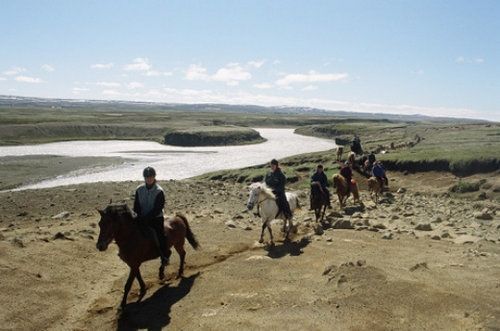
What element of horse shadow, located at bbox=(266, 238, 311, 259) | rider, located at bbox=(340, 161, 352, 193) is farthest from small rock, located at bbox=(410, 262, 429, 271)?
rider, located at bbox=(340, 161, 352, 193)

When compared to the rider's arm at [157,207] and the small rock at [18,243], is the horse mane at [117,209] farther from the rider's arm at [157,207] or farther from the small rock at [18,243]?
the small rock at [18,243]

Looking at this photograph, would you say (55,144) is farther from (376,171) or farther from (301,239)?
(301,239)

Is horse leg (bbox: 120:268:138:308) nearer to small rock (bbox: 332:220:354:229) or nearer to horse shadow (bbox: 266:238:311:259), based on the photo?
horse shadow (bbox: 266:238:311:259)

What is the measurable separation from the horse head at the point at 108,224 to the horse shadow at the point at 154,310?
164 centimetres

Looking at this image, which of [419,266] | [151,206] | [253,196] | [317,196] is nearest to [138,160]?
[317,196]

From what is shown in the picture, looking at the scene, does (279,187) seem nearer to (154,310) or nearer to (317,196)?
(317,196)

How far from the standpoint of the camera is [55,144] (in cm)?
8306

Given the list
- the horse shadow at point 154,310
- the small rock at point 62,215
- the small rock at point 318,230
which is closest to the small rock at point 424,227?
the small rock at point 318,230

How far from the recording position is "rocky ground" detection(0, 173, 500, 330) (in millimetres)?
10023

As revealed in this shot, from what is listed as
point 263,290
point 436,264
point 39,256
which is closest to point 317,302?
point 263,290

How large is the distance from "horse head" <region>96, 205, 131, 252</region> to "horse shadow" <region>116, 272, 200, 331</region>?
64.7 inches

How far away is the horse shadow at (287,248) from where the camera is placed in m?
15.5

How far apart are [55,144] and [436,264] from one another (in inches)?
3152

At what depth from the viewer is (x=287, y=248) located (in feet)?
53.6
